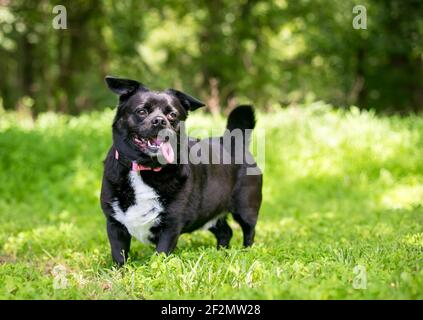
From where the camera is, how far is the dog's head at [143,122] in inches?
197

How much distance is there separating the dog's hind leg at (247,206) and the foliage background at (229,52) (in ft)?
44.7

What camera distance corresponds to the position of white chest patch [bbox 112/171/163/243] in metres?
5.08

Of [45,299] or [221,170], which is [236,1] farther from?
[45,299]

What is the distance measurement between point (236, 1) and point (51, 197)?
18.0 m

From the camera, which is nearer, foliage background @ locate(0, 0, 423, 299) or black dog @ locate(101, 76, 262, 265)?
foliage background @ locate(0, 0, 423, 299)

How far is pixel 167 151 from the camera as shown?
5102 millimetres

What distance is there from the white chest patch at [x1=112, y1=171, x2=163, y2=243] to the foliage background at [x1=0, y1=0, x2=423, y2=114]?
14.5m

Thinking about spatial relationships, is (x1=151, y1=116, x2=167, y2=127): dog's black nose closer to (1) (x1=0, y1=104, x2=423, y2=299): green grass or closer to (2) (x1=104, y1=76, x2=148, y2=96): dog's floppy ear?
(2) (x1=104, y1=76, x2=148, y2=96): dog's floppy ear

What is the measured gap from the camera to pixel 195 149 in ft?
18.7

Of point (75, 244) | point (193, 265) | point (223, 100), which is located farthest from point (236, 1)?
point (193, 265)
